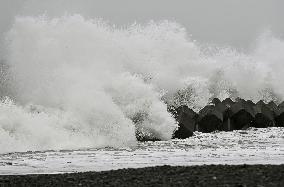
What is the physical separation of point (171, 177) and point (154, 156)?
9.75 feet

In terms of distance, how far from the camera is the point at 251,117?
15789mm

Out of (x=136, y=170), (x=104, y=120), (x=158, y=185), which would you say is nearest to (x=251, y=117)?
(x=104, y=120)

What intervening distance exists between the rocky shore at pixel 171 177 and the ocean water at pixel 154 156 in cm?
83

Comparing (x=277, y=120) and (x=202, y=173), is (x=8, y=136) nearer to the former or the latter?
(x=202, y=173)

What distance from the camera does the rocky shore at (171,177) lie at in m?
6.26

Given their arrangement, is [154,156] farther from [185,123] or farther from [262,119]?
[262,119]

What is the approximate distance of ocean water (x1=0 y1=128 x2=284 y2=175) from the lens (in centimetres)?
838

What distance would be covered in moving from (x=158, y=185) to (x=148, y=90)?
10.5m

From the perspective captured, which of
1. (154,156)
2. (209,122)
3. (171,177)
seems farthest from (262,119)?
(171,177)

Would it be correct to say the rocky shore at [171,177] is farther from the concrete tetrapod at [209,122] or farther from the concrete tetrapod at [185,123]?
the concrete tetrapod at [209,122]

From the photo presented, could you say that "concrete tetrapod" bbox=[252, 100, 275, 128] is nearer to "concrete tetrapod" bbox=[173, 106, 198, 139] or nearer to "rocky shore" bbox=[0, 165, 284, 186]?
"concrete tetrapod" bbox=[173, 106, 198, 139]

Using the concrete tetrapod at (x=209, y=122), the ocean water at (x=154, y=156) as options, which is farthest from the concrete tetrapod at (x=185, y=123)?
the ocean water at (x=154, y=156)

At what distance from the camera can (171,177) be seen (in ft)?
22.0

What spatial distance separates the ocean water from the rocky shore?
829 millimetres
